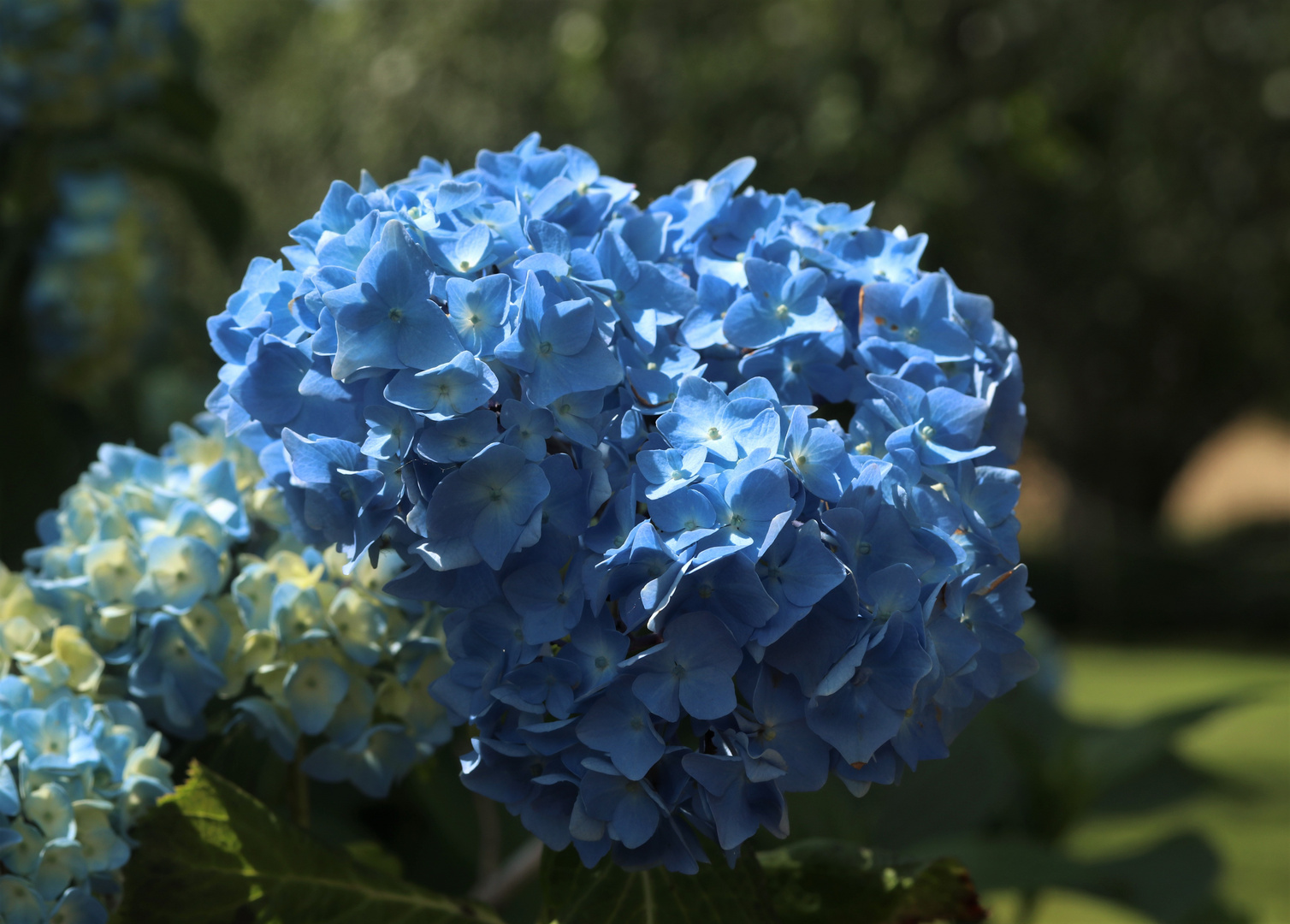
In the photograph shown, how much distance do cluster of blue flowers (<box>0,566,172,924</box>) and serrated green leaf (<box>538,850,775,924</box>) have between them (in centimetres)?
24

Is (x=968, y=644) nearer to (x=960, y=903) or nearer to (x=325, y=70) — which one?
(x=960, y=903)

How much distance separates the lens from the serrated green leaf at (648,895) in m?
0.61

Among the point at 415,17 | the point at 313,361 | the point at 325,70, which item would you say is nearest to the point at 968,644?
the point at 313,361

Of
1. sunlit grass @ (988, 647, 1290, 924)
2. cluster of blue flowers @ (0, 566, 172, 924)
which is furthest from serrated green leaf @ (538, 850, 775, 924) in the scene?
sunlit grass @ (988, 647, 1290, 924)

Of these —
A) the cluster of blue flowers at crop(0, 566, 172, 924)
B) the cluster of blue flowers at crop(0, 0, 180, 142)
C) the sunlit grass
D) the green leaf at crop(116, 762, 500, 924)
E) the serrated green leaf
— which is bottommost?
the sunlit grass

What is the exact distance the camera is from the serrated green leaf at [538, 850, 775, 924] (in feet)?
2.01

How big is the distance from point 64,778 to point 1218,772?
395cm

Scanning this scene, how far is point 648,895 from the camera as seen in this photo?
63cm

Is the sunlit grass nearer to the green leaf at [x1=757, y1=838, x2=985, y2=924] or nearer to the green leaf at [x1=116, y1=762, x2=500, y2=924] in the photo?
the green leaf at [x1=757, y1=838, x2=985, y2=924]

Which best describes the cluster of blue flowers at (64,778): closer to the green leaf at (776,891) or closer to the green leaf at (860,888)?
the green leaf at (776,891)

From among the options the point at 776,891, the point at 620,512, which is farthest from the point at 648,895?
the point at 620,512

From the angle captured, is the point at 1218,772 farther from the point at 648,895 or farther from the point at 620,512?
the point at 620,512

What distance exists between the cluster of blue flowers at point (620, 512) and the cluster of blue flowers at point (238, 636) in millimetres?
105

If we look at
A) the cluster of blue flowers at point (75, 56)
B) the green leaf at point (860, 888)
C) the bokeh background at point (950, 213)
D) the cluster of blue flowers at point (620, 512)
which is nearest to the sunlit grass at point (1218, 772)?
the bokeh background at point (950, 213)
